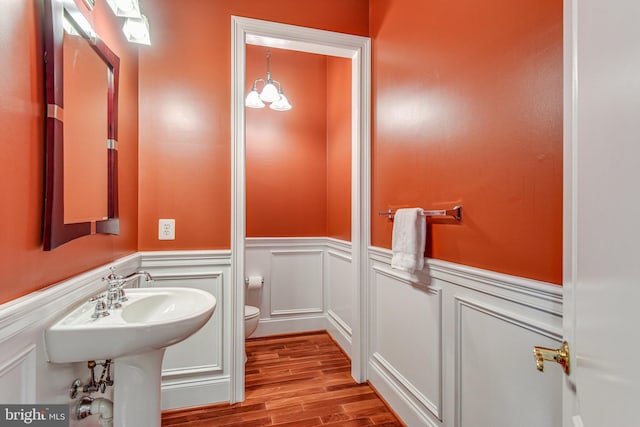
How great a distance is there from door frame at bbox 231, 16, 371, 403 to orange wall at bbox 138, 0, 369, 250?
62 millimetres

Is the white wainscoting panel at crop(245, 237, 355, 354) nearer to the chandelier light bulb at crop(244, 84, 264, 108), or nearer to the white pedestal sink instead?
the chandelier light bulb at crop(244, 84, 264, 108)

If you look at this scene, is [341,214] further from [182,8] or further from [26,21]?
[26,21]

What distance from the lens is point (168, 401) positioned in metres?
1.85

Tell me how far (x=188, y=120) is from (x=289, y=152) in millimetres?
1197

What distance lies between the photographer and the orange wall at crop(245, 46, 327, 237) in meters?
2.91

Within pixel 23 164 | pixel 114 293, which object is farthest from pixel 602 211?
pixel 114 293

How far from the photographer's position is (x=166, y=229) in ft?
6.16

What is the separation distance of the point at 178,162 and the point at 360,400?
6.09 feet

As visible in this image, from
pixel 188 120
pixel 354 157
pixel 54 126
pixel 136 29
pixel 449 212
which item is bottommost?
pixel 449 212

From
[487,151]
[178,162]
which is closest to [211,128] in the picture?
[178,162]

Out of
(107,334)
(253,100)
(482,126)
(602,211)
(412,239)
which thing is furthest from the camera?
(253,100)

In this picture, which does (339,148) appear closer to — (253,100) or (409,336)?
(253,100)

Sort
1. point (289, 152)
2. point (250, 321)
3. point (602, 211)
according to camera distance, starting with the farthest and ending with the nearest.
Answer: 1. point (289, 152)
2. point (250, 321)
3. point (602, 211)

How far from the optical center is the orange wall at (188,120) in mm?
1855
